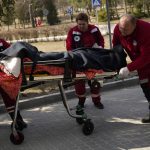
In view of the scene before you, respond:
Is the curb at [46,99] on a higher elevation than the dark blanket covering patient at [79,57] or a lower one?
lower

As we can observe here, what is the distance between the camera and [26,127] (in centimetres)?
725

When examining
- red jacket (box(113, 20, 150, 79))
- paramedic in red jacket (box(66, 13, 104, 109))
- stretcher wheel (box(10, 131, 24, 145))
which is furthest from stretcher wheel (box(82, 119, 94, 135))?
paramedic in red jacket (box(66, 13, 104, 109))

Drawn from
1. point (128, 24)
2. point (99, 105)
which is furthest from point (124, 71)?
point (99, 105)

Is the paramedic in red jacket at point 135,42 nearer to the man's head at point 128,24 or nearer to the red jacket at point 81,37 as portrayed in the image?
the man's head at point 128,24

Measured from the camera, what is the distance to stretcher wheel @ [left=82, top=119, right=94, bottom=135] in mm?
6598

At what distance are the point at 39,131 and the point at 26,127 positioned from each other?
1.02 feet

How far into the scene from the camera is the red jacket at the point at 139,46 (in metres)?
6.23

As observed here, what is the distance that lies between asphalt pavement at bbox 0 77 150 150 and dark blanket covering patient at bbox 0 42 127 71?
→ 38.5 inches

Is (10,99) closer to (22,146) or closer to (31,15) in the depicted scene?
(22,146)

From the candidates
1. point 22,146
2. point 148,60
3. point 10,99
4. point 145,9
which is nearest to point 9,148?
point 22,146

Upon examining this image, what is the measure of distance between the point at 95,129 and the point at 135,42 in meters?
1.41

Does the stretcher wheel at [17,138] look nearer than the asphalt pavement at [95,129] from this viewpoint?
No

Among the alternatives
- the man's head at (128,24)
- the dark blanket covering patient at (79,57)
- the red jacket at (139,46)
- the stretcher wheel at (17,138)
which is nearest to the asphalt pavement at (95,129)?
the stretcher wheel at (17,138)

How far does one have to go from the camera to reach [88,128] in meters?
6.62
